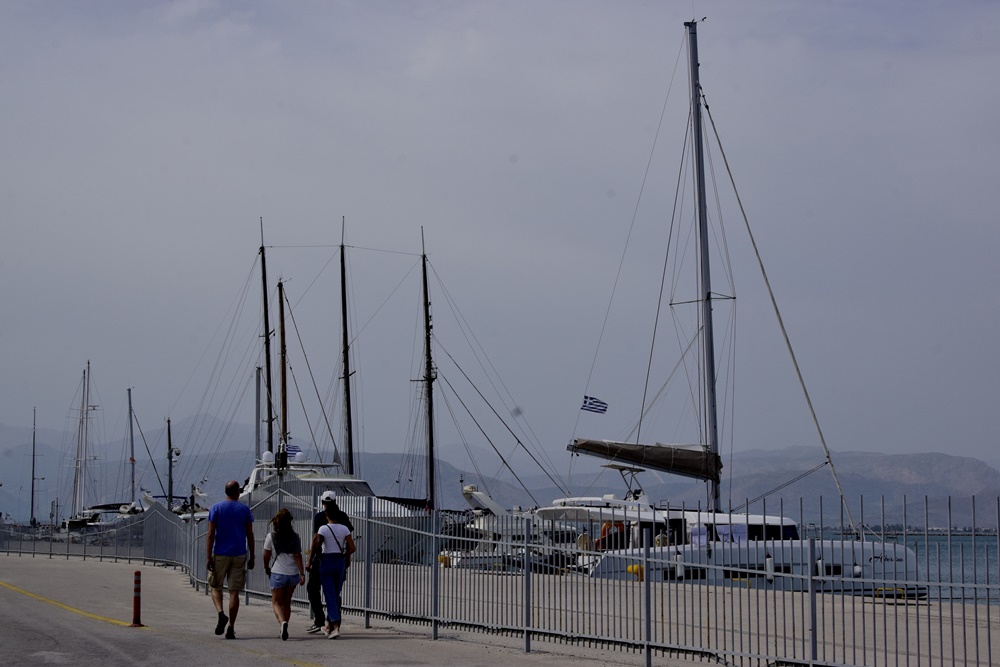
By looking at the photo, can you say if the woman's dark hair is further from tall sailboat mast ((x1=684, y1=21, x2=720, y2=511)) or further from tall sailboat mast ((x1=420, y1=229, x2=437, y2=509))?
tall sailboat mast ((x1=420, y1=229, x2=437, y2=509))

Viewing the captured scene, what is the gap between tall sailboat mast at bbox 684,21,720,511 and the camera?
33.7m

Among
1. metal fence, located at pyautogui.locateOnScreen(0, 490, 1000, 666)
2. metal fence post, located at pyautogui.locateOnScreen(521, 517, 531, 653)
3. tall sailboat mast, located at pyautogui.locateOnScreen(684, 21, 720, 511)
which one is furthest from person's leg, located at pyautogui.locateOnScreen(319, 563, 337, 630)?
tall sailboat mast, located at pyautogui.locateOnScreen(684, 21, 720, 511)

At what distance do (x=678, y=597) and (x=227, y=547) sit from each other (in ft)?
19.3

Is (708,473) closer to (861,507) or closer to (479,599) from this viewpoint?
(479,599)

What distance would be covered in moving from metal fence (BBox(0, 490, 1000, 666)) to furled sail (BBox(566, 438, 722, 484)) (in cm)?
1568

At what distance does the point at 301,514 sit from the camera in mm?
18812

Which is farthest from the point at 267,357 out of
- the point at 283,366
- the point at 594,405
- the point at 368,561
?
the point at 368,561

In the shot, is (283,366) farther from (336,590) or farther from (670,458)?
(336,590)

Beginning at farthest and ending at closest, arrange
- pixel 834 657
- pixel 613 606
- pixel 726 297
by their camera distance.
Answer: pixel 726 297
pixel 613 606
pixel 834 657

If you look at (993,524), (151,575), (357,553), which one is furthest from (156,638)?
(151,575)

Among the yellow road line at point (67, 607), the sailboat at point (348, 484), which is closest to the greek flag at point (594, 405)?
the sailboat at point (348, 484)

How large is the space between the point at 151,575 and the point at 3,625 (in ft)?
54.5

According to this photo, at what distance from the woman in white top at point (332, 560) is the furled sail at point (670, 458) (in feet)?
61.7

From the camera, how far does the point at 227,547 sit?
50.9 feet
